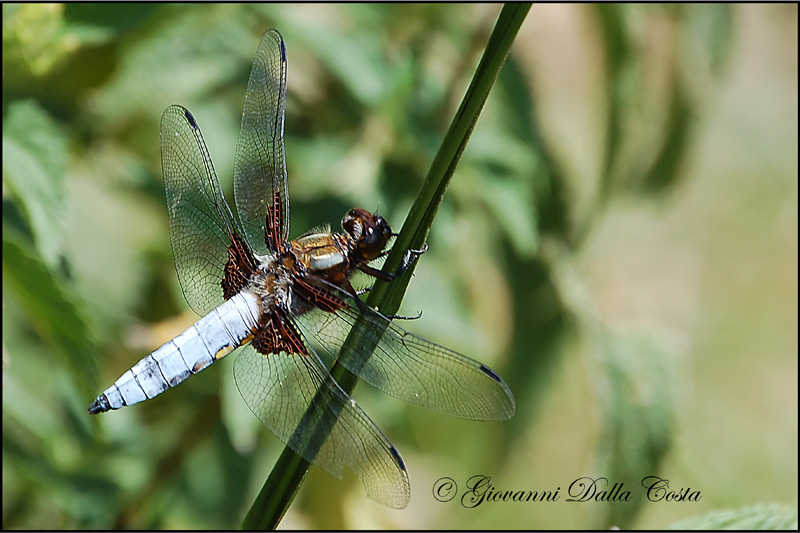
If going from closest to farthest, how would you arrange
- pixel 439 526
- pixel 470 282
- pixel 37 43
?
pixel 37 43, pixel 470 282, pixel 439 526

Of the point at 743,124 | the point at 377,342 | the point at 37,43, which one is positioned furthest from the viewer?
the point at 743,124

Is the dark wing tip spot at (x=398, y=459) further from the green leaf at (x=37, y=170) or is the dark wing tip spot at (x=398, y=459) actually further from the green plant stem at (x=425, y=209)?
the green leaf at (x=37, y=170)

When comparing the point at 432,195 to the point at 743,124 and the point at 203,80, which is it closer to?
the point at 203,80

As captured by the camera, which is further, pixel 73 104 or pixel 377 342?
pixel 73 104

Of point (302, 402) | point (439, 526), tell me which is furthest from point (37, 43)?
point (439, 526)

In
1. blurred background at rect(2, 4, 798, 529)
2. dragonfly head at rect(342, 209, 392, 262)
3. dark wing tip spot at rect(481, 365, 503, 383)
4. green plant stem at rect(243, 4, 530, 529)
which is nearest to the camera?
green plant stem at rect(243, 4, 530, 529)

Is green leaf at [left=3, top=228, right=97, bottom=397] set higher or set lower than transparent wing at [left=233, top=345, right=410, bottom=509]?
higher

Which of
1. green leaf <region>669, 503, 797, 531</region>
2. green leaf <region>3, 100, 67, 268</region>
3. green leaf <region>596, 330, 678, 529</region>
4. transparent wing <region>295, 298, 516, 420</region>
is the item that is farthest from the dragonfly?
green leaf <region>596, 330, 678, 529</region>

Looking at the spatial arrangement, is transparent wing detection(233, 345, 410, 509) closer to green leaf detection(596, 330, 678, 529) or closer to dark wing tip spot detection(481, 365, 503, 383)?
dark wing tip spot detection(481, 365, 503, 383)
